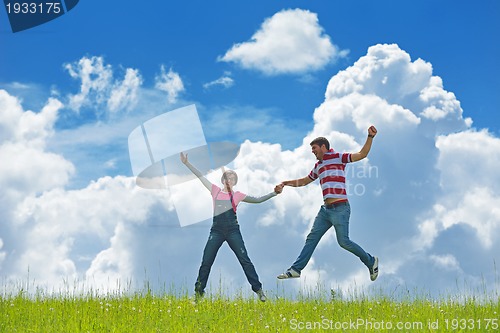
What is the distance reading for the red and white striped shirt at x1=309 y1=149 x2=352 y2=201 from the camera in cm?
1152

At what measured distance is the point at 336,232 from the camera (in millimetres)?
11617

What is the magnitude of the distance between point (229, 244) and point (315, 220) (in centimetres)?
176

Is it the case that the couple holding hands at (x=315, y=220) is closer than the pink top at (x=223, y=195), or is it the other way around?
the couple holding hands at (x=315, y=220)

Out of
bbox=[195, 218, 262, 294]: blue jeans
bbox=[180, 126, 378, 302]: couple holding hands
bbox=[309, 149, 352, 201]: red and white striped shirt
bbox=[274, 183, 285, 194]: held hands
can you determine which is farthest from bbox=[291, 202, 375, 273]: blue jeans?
bbox=[274, 183, 285, 194]: held hands

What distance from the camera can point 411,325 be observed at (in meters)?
9.75

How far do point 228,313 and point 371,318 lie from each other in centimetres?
256

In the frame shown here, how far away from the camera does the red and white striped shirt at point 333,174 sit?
11.5 meters

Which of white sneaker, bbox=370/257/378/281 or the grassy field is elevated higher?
white sneaker, bbox=370/257/378/281

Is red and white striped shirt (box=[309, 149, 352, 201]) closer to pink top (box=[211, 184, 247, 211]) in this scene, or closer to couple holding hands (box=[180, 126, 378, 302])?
couple holding hands (box=[180, 126, 378, 302])

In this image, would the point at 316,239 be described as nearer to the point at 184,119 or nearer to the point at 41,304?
the point at 184,119

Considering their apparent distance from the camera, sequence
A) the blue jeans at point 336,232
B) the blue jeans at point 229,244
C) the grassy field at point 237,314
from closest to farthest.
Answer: the grassy field at point 237,314, the blue jeans at point 336,232, the blue jeans at point 229,244

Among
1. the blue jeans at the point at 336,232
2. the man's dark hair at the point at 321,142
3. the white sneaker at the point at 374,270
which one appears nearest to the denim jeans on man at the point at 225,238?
the blue jeans at the point at 336,232

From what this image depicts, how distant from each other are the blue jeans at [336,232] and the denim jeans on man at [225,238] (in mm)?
942

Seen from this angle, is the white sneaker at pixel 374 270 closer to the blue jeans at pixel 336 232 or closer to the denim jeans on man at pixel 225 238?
the blue jeans at pixel 336 232
